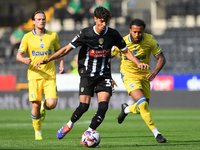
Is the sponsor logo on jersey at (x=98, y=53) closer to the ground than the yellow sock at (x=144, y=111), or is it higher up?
higher up

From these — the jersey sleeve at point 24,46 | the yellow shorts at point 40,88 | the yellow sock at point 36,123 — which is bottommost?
the yellow sock at point 36,123

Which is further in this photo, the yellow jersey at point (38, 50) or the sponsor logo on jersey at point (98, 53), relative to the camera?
the yellow jersey at point (38, 50)

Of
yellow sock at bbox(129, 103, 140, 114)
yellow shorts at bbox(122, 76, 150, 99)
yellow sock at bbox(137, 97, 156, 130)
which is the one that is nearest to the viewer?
yellow sock at bbox(137, 97, 156, 130)

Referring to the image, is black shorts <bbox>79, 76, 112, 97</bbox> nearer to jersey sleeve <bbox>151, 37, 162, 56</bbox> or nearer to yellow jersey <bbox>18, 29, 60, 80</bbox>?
yellow jersey <bbox>18, 29, 60, 80</bbox>

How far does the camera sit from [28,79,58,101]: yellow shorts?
26.5 feet

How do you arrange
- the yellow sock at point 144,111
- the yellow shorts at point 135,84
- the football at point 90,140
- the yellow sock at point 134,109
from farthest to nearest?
the yellow sock at point 134,109 → the yellow shorts at point 135,84 → the yellow sock at point 144,111 → the football at point 90,140

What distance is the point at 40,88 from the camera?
26.8ft

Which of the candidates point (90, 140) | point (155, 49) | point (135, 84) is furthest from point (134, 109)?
point (90, 140)

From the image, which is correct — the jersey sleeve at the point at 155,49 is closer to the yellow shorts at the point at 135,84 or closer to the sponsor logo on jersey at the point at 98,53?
the yellow shorts at the point at 135,84

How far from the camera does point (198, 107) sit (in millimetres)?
19828

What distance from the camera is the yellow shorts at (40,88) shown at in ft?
26.5

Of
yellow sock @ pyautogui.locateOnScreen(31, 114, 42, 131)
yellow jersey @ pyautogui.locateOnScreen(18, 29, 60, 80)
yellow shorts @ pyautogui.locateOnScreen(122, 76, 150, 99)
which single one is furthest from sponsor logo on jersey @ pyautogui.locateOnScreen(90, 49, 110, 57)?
yellow sock @ pyautogui.locateOnScreen(31, 114, 42, 131)

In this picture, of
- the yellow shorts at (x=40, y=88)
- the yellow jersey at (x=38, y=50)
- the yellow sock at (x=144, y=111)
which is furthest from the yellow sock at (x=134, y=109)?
the yellow jersey at (x=38, y=50)

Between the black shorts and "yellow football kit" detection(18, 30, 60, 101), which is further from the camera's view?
"yellow football kit" detection(18, 30, 60, 101)
